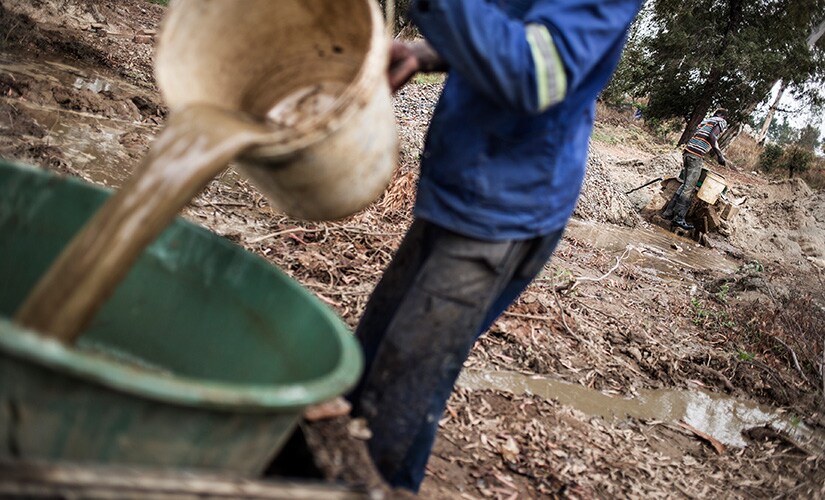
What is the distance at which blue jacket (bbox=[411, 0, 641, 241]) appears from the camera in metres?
1.72

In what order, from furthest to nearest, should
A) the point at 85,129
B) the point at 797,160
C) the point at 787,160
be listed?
1. the point at 787,160
2. the point at 797,160
3. the point at 85,129

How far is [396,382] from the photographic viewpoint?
2.07 meters

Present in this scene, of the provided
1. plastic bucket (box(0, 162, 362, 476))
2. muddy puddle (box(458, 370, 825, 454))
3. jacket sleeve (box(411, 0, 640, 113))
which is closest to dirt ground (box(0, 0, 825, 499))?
muddy puddle (box(458, 370, 825, 454))

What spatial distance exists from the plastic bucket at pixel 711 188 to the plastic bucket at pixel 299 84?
11.3 m

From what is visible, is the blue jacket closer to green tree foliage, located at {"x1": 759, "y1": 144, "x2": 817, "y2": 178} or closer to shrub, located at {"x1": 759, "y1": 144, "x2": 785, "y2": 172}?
green tree foliage, located at {"x1": 759, "y1": 144, "x2": 817, "y2": 178}

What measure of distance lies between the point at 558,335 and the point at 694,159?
7.80 m

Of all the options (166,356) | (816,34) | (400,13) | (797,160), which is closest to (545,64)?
(166,356)

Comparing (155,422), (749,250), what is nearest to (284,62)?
(155,422)

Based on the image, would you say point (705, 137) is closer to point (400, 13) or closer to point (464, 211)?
point (400, 13)

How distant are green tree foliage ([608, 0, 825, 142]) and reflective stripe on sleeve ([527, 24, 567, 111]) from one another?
20.6m

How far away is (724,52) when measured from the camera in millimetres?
20078

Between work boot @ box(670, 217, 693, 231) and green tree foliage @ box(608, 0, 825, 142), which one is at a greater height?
green tree foliage @ box(608, 0, 825, 142)

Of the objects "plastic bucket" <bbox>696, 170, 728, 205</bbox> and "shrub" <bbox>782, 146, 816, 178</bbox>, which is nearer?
"plastic bucket" <bbox>696, 170, 728, 205</bbox>

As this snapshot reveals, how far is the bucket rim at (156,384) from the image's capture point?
3.47ft
